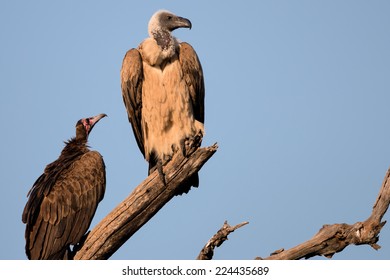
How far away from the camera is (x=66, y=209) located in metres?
9.98

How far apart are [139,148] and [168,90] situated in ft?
3.65

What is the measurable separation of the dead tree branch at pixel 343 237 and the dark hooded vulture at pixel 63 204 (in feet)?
8.67

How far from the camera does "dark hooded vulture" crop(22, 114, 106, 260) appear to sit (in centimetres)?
970

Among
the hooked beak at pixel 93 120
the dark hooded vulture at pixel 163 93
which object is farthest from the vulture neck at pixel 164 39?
the hooked beak at pixel 93 120

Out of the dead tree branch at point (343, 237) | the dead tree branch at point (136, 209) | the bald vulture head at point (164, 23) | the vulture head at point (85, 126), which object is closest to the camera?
the dead tree branch at point (343, 237)

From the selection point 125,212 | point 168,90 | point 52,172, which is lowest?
point 125,212

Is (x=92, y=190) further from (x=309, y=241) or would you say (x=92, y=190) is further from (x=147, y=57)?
(x=309, y=241)

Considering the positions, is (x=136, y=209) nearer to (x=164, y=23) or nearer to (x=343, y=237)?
(x=343, y=237)

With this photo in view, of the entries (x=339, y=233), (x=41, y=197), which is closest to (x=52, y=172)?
(x=41, y=197)

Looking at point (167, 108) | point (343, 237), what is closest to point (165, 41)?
point (167, 108)

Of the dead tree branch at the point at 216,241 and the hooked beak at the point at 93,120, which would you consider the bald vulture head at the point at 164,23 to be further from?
the dead tree branch at the point at 216,241

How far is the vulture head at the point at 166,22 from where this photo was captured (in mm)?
11250

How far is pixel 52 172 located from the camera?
34.0 ft

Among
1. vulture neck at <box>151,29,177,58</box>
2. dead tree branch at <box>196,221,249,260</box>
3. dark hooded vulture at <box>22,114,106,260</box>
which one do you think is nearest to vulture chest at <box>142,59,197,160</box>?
vulture neck at <box>151,29,177,58</box>
